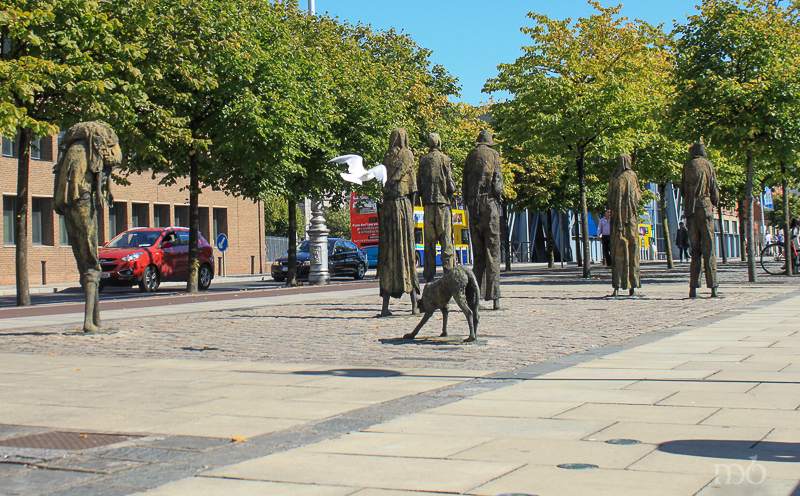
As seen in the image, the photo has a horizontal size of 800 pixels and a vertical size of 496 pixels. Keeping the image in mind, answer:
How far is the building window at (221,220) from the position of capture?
46.1m

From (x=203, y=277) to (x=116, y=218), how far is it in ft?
50.7

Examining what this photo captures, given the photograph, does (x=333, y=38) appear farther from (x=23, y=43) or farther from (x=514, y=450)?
(x=514, y=450)

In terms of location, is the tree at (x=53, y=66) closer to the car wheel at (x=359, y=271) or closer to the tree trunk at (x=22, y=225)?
the tree trunk at (x=22, y=225)

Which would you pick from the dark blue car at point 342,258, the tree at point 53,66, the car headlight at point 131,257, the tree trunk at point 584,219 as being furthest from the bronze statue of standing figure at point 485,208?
the dark blue car at point 342,258

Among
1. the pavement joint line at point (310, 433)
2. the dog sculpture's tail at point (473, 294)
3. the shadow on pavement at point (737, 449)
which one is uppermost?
the dog sculpture's tail at point (473, 294)

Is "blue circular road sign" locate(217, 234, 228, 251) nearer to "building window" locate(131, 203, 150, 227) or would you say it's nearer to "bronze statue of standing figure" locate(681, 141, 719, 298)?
"building window" locate(131, 203, 150, 227)

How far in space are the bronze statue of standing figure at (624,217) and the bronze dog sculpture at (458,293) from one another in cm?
758

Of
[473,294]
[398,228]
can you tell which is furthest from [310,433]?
[398,228]

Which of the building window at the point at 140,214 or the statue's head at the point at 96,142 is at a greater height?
the building window at the point at 140,214

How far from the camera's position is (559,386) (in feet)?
19.8

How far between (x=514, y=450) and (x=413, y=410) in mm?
1260

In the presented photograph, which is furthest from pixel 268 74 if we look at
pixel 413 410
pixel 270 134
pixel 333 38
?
pixel 413 410

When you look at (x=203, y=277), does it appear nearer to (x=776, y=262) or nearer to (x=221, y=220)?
(x=221, y=220)

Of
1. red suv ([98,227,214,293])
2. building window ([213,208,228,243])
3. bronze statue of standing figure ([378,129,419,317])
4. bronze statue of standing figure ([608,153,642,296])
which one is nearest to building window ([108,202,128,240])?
building window ([213,208,228,243])
